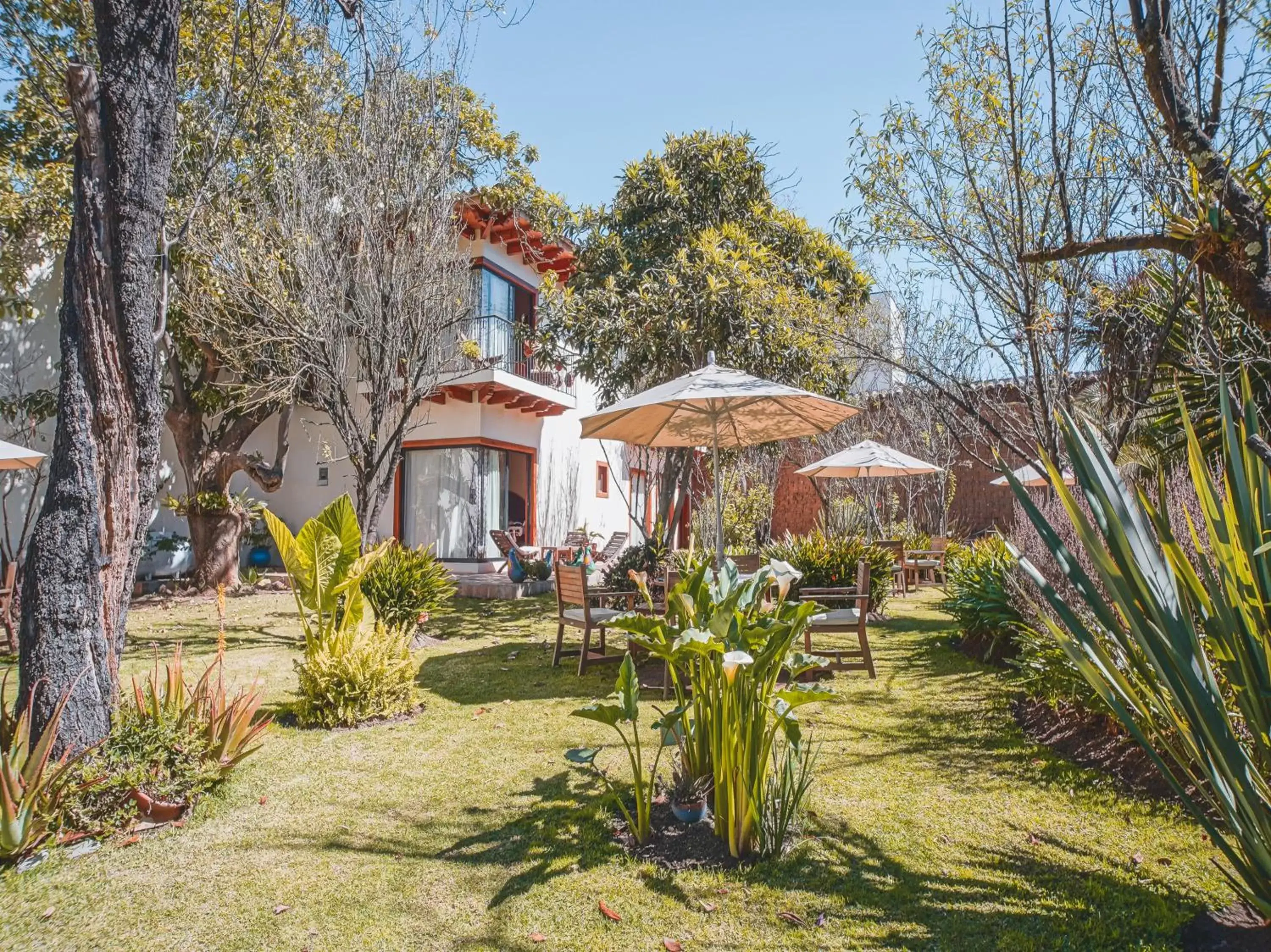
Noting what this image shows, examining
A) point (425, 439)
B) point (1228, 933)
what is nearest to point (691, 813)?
point (1228, 933)

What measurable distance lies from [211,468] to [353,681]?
30.9ft

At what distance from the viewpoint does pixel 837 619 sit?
6.78 meters

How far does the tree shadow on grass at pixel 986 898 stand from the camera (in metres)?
2.72

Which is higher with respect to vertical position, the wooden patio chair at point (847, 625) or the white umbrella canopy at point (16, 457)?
the white umbrella canopy at point (16, 457)

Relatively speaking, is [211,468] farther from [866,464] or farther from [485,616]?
[866,464]

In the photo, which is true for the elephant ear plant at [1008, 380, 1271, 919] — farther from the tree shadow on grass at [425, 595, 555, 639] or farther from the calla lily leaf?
the tree shadow on grass at [425, 595, 555, 639]

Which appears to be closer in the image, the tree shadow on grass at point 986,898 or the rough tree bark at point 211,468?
the tree shadow on grass at point 986,898

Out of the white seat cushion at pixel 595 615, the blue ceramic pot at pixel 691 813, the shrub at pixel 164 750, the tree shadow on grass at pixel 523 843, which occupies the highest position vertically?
the white seat cushion at pixel 595 615

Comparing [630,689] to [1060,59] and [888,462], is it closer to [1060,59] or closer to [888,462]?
[1060,59]

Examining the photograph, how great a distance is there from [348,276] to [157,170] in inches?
187

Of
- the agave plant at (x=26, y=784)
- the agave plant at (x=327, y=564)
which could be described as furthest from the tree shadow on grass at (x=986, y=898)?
the agave plant at (x=327, y=564)

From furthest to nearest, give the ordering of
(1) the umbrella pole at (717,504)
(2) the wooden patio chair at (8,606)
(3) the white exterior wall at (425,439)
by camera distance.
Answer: (3) the white exterior wall at (425,439) → (2) the wooden patio chair at (8,606) → (1) the umbrella pole at (717,504)

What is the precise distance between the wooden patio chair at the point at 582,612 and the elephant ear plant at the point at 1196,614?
4599 millimetres

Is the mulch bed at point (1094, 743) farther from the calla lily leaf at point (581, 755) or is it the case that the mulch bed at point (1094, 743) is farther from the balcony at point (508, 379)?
the balcony at point (508, 379)
